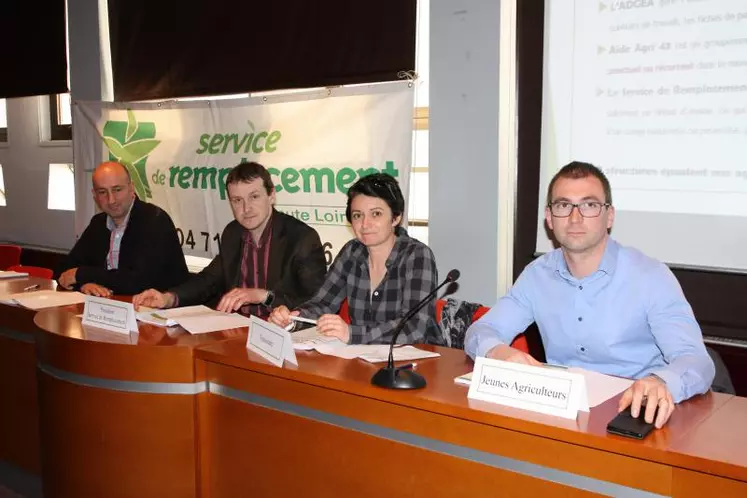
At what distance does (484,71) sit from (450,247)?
2.62 ft

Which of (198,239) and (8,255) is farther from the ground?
(198,239)

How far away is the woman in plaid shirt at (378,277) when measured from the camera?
2.38m

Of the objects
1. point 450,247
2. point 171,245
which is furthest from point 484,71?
point 171,245

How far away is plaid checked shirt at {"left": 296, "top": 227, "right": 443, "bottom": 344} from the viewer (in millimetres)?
2350

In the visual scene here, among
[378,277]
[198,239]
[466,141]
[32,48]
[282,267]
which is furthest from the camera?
[32,48]

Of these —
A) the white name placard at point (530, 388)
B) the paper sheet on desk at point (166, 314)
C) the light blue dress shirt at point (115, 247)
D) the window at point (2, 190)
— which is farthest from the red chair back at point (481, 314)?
the window at point (2, 190)

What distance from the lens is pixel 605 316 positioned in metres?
2.02

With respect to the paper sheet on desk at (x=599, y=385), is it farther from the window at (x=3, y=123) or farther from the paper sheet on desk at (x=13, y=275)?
the window at (x=3, y=123)

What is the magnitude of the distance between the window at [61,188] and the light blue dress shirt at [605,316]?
13.6 ft

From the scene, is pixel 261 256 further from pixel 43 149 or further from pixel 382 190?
pixel 43 149

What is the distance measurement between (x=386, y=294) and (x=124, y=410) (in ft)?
3.02

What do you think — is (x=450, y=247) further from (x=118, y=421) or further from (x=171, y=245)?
(x=118, y=421)

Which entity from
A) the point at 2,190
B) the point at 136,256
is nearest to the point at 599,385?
the point at 136,256

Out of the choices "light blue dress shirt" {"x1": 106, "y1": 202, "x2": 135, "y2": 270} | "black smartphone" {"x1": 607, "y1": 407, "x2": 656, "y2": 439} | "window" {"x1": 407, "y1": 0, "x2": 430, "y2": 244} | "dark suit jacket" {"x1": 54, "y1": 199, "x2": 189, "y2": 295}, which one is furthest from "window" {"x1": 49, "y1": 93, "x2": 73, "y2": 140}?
"black smartphone" {"x1": 607, "y1": 407, "x2": 656, "y2": 439}
